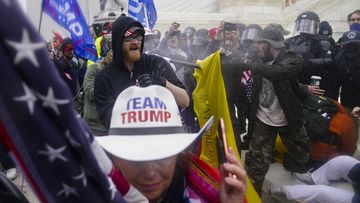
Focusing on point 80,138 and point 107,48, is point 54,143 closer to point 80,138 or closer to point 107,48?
point 80,138

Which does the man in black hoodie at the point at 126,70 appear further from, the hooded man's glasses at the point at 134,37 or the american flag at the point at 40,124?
the american flag at the point at 40,124

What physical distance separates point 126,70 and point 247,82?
6.10 feet

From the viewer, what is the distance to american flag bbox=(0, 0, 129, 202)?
24.3 inches

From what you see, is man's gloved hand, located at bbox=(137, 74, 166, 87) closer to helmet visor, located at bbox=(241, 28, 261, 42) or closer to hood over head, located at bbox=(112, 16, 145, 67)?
hood over head, located at bbox=(112, 16, 145, 67)

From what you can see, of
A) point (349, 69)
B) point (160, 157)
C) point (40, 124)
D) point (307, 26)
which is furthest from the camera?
point (307, 26)

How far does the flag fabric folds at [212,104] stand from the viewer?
3.55 metres

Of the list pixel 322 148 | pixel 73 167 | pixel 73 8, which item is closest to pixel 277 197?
pixel 322 148

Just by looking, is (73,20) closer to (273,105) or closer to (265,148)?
(273,105)

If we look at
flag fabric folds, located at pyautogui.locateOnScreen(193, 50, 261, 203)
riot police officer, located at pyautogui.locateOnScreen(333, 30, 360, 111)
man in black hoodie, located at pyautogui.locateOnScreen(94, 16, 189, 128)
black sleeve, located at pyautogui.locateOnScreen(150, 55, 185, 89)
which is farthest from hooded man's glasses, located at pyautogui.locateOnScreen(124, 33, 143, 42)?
riot police officer, located at pyautogui.locateOnScreen(333, 30, 360, 111)

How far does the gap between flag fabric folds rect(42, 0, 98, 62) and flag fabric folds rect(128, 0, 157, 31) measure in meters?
1.22

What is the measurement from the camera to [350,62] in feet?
16.6

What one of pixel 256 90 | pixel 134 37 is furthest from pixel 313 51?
pixel 134 37

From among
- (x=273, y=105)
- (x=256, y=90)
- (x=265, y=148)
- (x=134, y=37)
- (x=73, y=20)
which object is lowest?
(x=265, y=148)

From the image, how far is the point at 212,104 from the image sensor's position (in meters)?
3.75
